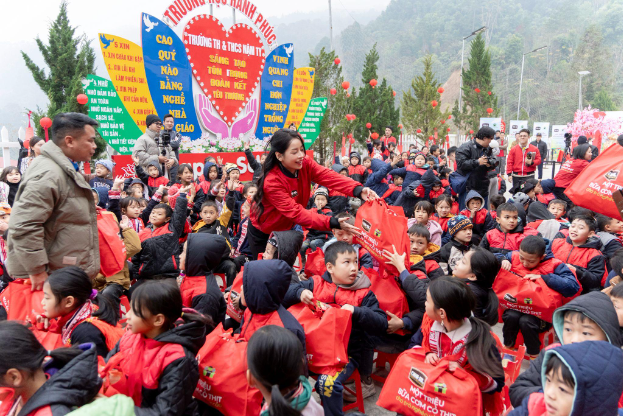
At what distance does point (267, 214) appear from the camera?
→ 10.3 feet

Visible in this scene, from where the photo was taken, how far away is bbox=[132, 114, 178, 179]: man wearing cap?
20.3 ft

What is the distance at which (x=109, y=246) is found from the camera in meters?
2.74

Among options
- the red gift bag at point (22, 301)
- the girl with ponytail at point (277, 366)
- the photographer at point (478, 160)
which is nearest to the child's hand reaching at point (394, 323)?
the girl with ponytail at point (277, 366)

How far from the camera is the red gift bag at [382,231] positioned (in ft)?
8.62

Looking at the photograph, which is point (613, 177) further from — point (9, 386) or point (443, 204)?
point (443, 204)

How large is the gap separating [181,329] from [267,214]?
1.38 m

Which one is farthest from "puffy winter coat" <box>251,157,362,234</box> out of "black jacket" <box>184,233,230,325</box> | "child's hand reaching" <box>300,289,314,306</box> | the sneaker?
the sneaker

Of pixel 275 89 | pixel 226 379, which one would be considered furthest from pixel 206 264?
pixel 275 89

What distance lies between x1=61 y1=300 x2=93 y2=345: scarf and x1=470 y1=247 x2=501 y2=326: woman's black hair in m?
2.30

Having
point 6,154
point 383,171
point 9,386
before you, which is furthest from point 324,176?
point 6,154

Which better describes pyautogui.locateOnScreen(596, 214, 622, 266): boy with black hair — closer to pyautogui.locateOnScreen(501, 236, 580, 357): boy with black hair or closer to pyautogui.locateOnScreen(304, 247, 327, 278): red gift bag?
pyautogui.locateOnScreen(501, 236, 580, 357): boy with black hair

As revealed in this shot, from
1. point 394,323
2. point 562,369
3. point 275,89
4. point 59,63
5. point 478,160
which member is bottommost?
point 394,323

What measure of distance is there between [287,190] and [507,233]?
2.22 m

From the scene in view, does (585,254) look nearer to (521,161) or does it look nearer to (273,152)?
(273,152)
